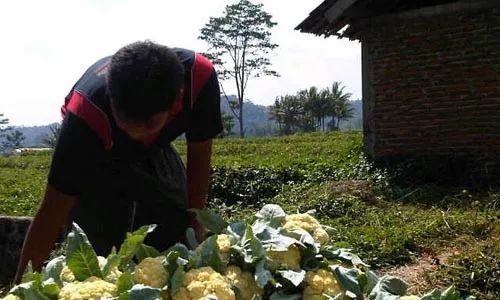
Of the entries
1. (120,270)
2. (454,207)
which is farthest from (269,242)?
(454,207)

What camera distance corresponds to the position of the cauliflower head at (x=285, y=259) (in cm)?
169

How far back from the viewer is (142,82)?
1.83 m

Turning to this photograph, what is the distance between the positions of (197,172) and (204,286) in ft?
4.39

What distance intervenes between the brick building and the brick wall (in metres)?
0.01

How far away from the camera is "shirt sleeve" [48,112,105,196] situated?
2182mm

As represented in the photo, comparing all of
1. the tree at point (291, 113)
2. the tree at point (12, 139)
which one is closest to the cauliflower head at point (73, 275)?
the tree at point (291, 113)

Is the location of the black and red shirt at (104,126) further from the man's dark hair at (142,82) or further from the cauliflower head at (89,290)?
the cauliflower head at (89,290)

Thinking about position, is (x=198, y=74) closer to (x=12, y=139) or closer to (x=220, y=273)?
(x=220, y=273)

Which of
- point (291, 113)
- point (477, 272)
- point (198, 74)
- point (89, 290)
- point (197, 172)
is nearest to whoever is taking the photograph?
point (89, 290)

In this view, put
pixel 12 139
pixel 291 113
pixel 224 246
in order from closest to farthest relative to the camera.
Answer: pixel 224 246 → pixel 291 113 → pixel 12 139

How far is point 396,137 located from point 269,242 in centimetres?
699

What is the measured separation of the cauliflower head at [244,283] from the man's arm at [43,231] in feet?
2.67

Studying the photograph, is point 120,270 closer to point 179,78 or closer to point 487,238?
point 179,78

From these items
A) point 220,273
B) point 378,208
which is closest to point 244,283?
point 220,273
